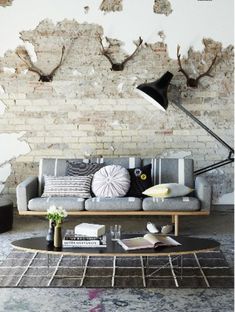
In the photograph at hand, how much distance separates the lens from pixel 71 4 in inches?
238

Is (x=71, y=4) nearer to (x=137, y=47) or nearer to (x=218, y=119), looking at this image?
(x=137, y=47)

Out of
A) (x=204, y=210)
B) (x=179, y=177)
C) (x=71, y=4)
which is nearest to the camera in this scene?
(x=204, y=210)

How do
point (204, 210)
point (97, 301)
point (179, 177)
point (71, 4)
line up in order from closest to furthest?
1. point (97, 301)
2. point (204, 210)
3. point (179, 177)
4. point (71, 4)

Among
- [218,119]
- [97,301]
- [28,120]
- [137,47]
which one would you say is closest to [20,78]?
[28,120]

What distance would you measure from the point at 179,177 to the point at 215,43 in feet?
5.89

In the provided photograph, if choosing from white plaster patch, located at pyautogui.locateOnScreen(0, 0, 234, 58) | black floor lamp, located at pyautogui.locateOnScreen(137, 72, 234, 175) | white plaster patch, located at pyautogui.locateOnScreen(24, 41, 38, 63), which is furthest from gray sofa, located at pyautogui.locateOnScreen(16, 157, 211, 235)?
white plaster patch, located at pyautogui.locateOnScreen(0, 0, 234, 58)

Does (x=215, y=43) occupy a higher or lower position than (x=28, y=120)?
higher

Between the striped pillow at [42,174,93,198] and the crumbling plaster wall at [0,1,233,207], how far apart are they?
881 mm

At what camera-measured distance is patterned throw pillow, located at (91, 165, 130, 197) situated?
5176 millimetres

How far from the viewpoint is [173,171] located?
5.54m

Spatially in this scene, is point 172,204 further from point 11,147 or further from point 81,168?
point 11,147

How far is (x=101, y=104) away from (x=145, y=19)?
1170 millimetres

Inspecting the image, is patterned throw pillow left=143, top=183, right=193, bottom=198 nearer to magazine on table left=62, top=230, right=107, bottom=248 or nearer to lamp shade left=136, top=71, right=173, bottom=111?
lamp shade left=136, top=71, right=173, bottom=111

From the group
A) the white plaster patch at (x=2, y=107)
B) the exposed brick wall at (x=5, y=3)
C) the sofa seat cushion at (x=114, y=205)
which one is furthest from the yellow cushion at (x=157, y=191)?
the exposed brick wall at (x=5, y=3)
